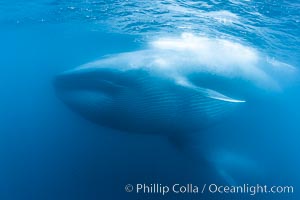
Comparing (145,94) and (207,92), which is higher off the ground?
(207,92)

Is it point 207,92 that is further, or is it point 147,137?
point 147,137

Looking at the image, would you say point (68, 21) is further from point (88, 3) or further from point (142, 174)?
point (142, 174)

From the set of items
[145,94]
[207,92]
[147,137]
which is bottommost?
[147,137]

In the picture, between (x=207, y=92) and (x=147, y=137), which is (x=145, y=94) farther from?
(x=147, y=137)

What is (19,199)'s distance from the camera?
17.3 meters

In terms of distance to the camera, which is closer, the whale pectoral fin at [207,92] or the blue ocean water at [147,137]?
the whale pectoral fin at [207,92]

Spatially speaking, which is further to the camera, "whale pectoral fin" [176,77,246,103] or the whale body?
the whale body

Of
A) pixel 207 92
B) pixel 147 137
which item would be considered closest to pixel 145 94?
pixel 207 92

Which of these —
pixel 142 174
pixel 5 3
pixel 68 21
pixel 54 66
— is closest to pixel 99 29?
pixel 68 21

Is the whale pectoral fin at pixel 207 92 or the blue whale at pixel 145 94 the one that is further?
the blue whale at pixel 145 94

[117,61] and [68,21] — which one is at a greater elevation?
[117,61]

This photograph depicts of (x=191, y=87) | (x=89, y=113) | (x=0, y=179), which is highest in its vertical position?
(x=191, y=87)

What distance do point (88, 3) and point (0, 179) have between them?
13585 millimetres

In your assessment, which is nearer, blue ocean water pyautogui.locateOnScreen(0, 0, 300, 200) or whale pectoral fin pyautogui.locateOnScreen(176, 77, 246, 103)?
whale pectoral fin pyautogui.locateOnScreen(176, 77, 246, 103)
